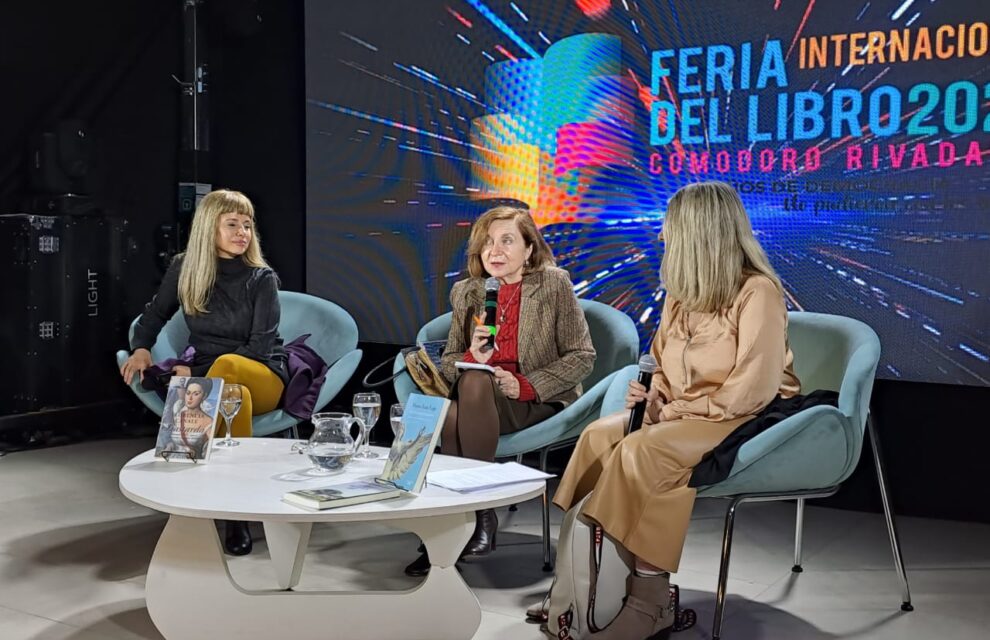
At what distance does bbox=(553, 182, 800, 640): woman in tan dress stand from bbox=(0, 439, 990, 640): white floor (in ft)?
1.23

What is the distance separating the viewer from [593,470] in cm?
318

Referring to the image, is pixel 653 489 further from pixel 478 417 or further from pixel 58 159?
pixel 58 159

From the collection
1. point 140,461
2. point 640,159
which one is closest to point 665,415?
point 140,461

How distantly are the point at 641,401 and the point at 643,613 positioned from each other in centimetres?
61

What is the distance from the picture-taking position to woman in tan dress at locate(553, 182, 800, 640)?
2.93 meters

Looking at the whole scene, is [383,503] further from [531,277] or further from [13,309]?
[13,309]

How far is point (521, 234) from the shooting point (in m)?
4.02

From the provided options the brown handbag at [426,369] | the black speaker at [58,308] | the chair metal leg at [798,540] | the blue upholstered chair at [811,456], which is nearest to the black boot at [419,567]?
the brown handbag at [426,369]

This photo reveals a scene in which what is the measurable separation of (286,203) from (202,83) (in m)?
0.89

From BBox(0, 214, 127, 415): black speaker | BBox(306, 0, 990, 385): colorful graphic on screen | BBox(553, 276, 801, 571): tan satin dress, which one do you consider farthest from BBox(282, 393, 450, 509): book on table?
BBox(0, 214, 127, 415): black speaker

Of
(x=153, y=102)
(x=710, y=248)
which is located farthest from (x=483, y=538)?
(x=153, y=102)

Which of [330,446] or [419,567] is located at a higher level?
[330,446]

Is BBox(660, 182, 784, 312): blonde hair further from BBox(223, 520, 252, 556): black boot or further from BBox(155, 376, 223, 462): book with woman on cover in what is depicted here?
BBox(223, 520, 252, 556): black boot

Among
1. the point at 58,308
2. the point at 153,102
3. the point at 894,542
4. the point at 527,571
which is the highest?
the point at 153,102
